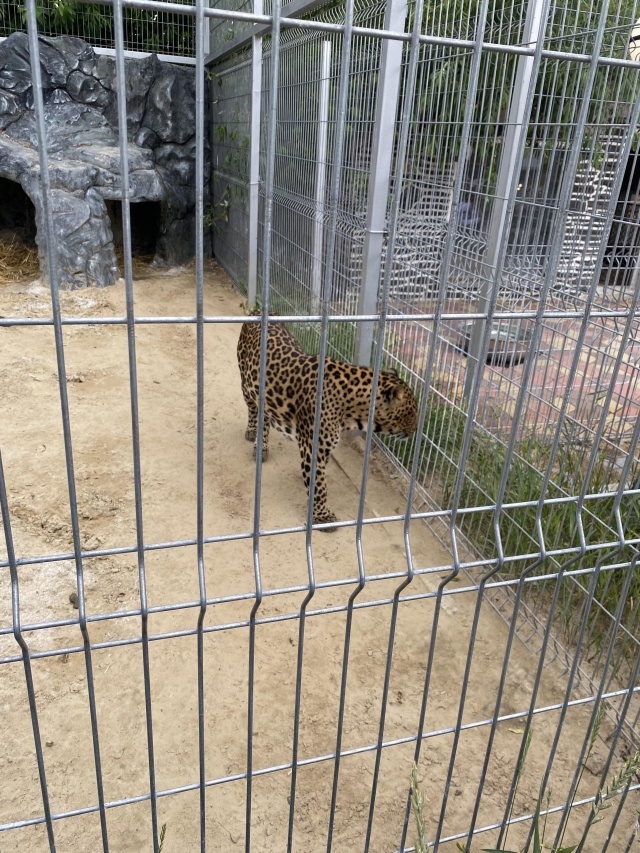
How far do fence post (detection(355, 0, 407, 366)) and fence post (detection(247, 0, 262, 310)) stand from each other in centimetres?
289

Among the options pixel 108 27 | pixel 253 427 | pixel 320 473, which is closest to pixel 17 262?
pixel 108 27

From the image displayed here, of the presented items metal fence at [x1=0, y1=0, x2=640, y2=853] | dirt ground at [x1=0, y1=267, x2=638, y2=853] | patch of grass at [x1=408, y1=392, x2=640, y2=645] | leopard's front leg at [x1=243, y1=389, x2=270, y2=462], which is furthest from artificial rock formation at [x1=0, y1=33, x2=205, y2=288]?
patch of grass at [x1=408, y1=392, x2=640, y2=645]

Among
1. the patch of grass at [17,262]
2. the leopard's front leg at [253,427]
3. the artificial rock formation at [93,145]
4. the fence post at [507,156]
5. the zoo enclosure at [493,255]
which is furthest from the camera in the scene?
the patch of grass at [17,262]

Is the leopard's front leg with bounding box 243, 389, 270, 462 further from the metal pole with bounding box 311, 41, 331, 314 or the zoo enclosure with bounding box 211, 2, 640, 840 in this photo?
the metal pole with bounding box 311, 41, 331, 314

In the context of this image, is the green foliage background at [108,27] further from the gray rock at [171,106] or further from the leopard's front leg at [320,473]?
the leopard's front leg at [320,473]

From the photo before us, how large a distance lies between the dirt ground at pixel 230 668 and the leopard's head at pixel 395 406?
541 mm

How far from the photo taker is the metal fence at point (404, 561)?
1.38 meters

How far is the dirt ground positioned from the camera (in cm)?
231

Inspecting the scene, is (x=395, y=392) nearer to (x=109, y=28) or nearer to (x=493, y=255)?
(x=493, y=255)

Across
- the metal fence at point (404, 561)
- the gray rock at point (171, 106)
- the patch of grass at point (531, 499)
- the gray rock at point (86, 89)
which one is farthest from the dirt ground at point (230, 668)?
the gray rock at point (86, 89)

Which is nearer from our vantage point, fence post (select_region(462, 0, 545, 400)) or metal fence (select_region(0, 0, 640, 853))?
metal fence (select_region(0, 0, 640, 853))

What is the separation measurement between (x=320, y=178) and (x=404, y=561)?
3195mm

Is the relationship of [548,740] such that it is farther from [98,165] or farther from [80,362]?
[98,165]

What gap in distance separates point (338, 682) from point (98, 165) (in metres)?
6.88
